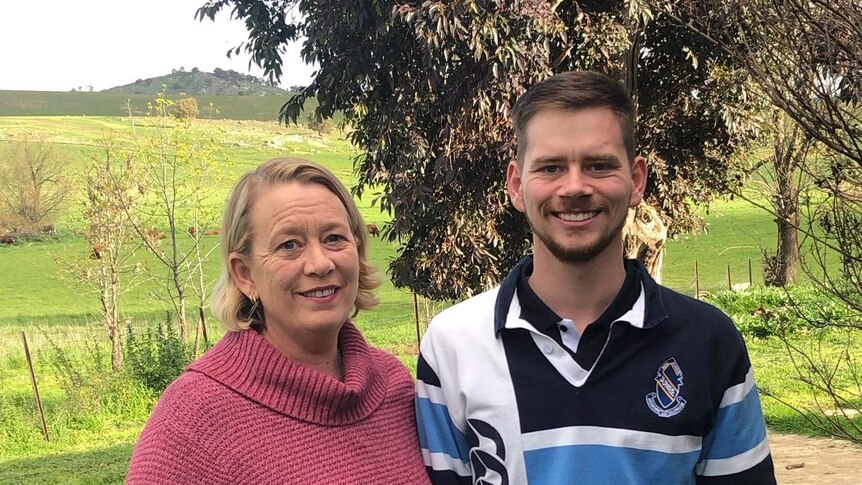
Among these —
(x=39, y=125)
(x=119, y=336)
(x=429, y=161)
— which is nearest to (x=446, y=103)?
(x=429, y=161)

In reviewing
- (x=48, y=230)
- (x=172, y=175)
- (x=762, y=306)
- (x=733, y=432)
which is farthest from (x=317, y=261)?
(x=48, y=230)

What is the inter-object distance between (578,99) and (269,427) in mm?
1058

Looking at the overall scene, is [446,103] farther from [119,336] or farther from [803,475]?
[119,336]

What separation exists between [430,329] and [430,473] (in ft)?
1.22

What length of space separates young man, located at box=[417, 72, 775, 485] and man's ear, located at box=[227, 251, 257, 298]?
0.50 m

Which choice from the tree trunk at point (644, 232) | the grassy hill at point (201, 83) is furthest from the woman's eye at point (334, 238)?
the grassy hill at point (201, 83)

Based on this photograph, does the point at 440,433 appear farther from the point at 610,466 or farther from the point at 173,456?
the point at 173,456

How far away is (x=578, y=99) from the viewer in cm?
199

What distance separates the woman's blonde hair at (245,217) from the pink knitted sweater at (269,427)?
59 millimetres

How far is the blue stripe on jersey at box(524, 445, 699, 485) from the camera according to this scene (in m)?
1.83

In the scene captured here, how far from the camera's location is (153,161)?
42.4ft

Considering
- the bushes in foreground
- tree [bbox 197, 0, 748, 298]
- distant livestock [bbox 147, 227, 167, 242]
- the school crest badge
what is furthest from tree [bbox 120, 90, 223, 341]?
the school crest badge

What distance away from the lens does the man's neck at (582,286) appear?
199 cm

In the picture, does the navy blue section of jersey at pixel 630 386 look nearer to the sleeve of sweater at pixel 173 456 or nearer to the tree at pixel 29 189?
the sleeve of sweater at pixel 173 456
